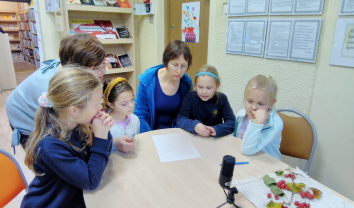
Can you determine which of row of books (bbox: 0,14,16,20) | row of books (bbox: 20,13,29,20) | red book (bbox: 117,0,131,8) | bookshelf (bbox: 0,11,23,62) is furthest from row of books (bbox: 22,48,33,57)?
red book (bbox: 117,0,131,8)

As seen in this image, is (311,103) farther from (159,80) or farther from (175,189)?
(175,189)

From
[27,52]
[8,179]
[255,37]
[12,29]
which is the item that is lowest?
[8,179]

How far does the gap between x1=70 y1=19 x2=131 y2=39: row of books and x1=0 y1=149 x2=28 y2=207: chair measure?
2.15 metres

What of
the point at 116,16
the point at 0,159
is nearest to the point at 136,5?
the point at 116,16

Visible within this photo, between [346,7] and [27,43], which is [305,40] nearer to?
[346,7]

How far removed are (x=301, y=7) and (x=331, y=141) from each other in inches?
37.0

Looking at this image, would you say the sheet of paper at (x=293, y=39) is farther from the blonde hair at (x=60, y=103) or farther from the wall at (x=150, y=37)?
the wall at (x=150, y=37)

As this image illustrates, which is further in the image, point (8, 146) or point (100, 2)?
point (100, 2)

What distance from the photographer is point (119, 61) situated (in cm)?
326

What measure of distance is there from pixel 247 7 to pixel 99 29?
1896 millimetres

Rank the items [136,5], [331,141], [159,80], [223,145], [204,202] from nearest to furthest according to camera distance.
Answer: [204,202]
[223,145]
[331,141]
[159,80]
[136,5]

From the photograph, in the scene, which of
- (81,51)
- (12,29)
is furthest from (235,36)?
(12,29)

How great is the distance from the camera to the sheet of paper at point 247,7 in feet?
6.07

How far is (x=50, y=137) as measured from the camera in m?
0.89
